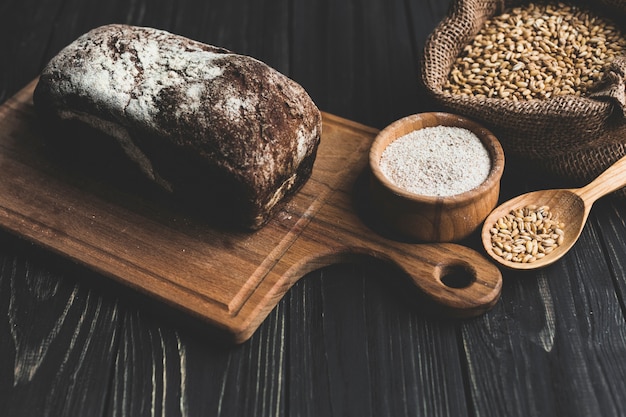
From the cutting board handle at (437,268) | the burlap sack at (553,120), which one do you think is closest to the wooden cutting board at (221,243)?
the cutting board handle at (437,268)

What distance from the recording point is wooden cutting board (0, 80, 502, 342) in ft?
5.83

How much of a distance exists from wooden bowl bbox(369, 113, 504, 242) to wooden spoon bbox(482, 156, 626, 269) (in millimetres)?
40

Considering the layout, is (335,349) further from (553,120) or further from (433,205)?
(553,120)

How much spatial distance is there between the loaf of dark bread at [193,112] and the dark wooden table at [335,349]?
0.92ft

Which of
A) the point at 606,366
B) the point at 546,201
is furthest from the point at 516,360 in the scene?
the point at 546,201

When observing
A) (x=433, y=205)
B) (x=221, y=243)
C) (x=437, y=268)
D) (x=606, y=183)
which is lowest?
(x=221, y=243)

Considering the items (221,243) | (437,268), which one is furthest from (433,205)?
(221,243)

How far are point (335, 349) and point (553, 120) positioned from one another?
0.77 meters

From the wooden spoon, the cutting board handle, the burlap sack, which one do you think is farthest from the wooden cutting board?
the burlap sack

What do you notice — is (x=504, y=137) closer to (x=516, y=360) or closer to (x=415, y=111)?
(x=415, y=111)

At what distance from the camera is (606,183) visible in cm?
196

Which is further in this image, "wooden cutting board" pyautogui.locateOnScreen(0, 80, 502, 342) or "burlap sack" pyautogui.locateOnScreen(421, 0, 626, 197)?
"burlap sack" pyautogui.locateOnScreen(421, 0, 626, 197)

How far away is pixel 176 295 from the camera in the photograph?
1.77 m

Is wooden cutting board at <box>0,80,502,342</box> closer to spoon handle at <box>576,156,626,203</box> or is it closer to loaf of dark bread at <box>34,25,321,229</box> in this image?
loaf of dark bread at <box>34,25,321,229</box>
